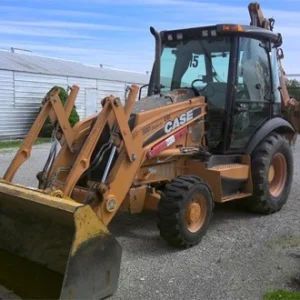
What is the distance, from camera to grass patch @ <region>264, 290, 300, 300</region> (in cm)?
425

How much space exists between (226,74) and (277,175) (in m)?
1.94

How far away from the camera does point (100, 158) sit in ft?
18.0

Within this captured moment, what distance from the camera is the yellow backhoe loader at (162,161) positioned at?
423cm

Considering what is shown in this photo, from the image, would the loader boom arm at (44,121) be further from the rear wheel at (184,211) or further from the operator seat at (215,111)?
the operator seat at (215,111)

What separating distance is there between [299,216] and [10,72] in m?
14.7

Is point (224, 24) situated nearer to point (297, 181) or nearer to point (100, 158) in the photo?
point (100, 158)

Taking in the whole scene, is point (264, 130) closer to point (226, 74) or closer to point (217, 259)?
point (226, 74)

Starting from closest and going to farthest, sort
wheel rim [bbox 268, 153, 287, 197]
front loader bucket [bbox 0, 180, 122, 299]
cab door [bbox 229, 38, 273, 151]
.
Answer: front loader bucket [bbox 0, 180, 122, 299] → cab door [bbox 229, 38, 273, 151] → wheel rim [bbox 268, 153, 287, 197]

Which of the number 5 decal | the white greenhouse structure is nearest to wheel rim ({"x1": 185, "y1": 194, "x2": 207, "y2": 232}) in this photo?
the number 5 decal

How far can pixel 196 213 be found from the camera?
18.4 ft

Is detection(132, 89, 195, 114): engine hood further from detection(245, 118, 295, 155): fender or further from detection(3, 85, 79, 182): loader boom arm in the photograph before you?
detection(245, 118, 295, 155): fender

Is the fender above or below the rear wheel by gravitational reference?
above

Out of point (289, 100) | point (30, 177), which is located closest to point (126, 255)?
point (289, 100)

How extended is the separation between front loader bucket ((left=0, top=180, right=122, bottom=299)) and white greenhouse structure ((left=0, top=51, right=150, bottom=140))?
39.2 feet
